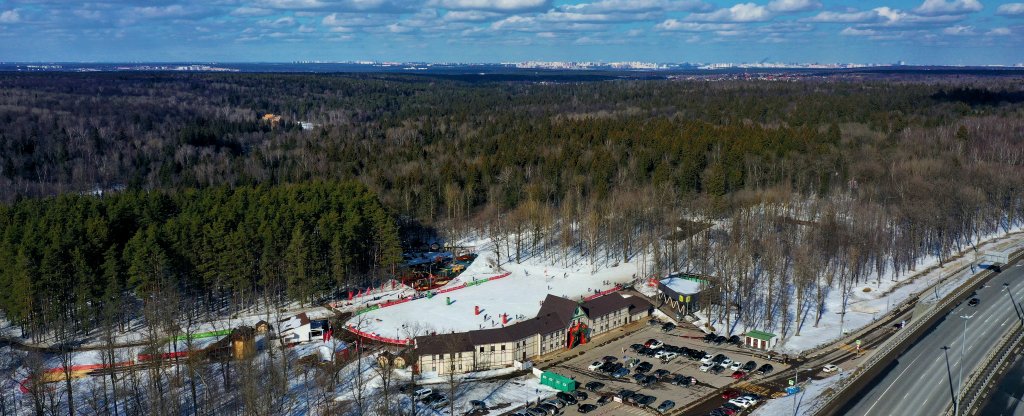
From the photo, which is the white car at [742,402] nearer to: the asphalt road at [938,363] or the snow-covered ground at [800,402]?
the snow-covered ground at [800,402]

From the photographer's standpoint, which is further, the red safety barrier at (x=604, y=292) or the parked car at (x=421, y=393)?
the red safety barrier at (x=604, y=292)

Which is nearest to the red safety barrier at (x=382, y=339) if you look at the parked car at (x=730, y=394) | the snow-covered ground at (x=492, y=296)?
the snow-covered ground at (x=492, y=296)

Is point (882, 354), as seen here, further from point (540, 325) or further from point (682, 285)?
point (540, 325)

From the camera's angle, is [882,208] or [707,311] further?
[882,208]

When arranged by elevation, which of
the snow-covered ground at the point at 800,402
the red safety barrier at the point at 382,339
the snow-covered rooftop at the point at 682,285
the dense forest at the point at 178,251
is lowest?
the red safety barrier at the point at 382,339

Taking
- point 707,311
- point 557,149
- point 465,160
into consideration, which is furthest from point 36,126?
point 707,311

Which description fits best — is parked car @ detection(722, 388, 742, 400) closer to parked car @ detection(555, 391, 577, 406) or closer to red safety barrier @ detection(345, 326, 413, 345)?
parked car @ detection(555, 391, 577, 406)

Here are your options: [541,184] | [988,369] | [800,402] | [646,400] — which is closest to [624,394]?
[646,400]

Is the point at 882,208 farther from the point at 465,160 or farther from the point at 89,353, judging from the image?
the point at 89,353

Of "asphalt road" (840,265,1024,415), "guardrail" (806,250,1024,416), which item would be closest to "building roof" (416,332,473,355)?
"guardrail" (806,250,1024,416)
